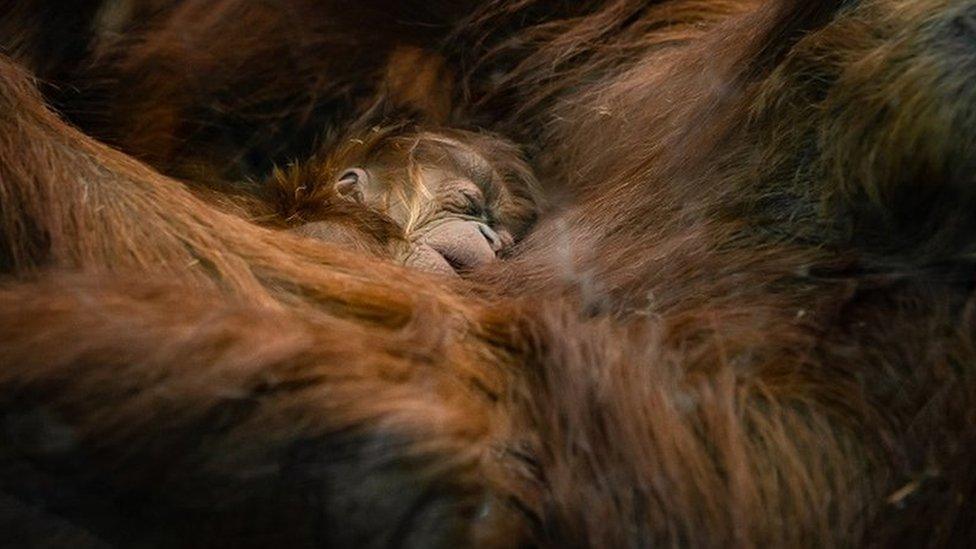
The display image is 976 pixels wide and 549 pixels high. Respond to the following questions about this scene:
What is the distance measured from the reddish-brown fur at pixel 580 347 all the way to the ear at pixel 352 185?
0.19m

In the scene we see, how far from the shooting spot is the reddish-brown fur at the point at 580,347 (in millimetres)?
898

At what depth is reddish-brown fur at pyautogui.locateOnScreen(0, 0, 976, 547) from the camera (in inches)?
35.4

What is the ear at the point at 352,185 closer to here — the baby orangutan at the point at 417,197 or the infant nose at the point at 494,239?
the baby orangutan at the point at 417,197

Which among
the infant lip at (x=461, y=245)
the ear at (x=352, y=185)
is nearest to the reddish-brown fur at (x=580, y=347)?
the infant lip at (x=461, y=245)

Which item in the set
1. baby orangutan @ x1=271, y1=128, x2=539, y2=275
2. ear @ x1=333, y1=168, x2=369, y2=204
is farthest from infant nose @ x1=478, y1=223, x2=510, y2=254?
ear @ x1=333, y1=168, x2=369, y2=204

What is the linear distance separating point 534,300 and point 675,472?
222 mm

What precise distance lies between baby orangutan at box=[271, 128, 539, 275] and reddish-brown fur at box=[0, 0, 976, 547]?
76 mm

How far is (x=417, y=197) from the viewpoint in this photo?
1.43 metres

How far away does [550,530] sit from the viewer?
92 centimetres

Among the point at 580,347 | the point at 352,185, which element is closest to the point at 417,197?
the point at 352,185

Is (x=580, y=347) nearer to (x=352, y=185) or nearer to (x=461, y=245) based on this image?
(x=461, y=245)

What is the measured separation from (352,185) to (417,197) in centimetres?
7

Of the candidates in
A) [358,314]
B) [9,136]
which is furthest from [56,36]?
[358,314]

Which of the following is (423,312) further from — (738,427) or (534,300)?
(738,427)
